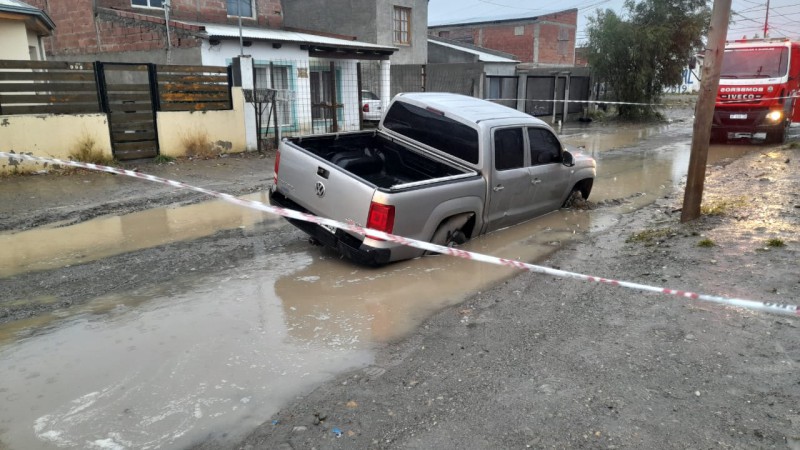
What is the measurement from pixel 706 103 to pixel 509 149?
103 inches

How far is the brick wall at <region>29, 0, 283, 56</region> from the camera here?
1656 cm

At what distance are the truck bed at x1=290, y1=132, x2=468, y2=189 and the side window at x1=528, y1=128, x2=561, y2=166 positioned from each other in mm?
1365

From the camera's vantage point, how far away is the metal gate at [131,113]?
1143 cm

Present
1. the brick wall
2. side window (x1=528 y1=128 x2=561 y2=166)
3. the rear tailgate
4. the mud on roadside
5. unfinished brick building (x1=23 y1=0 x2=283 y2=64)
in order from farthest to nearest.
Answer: the brick wall < unfinished brick building (x1=23 y1=0 x2=283 y2=64) < side window (x1=528 y1=128 x2=561 y2=166) < the rear tailgate < the mud on roadside

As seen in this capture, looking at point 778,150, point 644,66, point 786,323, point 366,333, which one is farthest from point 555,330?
point 644,66

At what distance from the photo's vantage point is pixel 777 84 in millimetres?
15086

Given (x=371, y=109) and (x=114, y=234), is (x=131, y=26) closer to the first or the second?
(x=371, y=109)

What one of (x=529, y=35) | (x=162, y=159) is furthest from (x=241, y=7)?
(x=529, y=35)

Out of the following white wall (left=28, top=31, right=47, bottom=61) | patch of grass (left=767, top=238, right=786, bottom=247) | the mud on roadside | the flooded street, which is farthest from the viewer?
white wall (left=28, top=31, right=47, bottom=61)

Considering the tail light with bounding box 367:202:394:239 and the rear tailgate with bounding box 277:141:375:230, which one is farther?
the rear tailgate with bounding box 277:141:375:230

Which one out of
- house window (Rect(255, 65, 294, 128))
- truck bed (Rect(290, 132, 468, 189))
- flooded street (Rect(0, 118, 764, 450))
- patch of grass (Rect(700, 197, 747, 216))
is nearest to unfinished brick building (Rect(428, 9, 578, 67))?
house window (Rect(255, 65, 294, 128))

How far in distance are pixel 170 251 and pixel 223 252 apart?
0.62 m

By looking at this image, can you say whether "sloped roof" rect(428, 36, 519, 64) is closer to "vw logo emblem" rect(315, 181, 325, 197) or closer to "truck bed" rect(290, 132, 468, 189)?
"truck bed" rect(290, 132, 468, 189)

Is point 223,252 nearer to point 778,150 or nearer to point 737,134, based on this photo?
point 778,150
